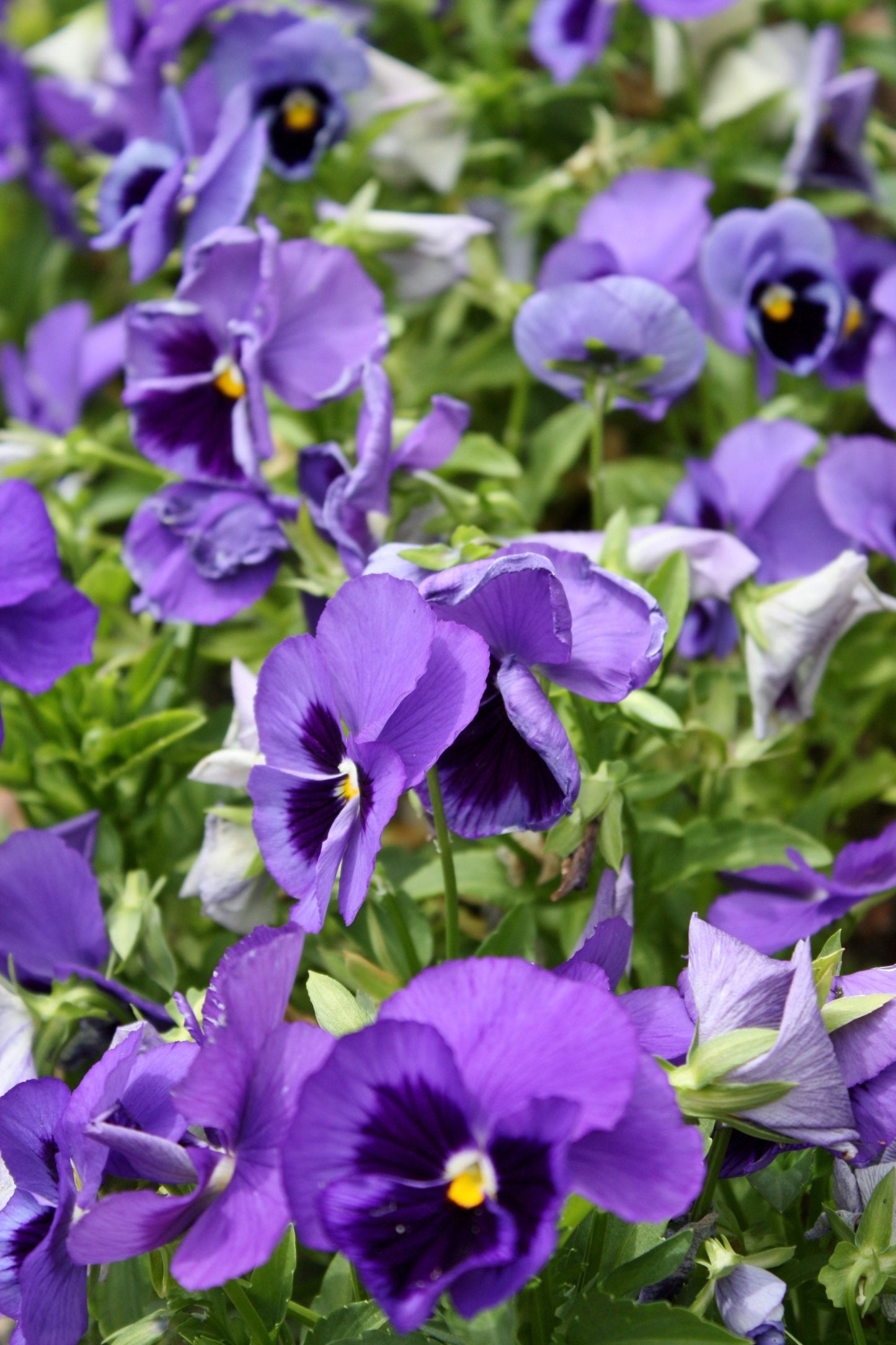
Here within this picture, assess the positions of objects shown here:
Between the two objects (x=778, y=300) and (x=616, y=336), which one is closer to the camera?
(x=616, y=336)

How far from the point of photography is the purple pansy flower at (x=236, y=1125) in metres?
0.66

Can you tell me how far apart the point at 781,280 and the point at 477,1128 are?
1027 mm

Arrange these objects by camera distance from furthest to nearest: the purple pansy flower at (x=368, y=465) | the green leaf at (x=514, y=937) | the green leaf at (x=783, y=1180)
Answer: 1. the purple pansy flower at (x=368, y=465)
2. the green leaf at (x=514, y=937)
3. the green leaf at (x=783, y=1180)

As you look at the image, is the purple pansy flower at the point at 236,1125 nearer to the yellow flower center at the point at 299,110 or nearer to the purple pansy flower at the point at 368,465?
the purple pansy flower at the point at 368,465

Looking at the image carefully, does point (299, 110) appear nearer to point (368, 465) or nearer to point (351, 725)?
point (368, 465)

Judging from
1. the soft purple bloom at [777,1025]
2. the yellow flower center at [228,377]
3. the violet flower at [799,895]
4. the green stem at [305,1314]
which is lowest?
the green stem at [305,1314]

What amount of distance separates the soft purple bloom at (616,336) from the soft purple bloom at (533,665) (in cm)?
37

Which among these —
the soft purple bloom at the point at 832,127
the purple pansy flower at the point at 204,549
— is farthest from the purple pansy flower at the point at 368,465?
the soft purple bloom at the point at 832,127

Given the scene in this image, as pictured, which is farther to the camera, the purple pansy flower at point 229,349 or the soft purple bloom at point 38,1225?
the purple pansy flower at point 229,349

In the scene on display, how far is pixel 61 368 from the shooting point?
171cm

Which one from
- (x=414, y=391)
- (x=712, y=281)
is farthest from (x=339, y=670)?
(x=414, y=391)

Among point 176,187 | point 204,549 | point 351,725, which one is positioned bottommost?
point 204,549

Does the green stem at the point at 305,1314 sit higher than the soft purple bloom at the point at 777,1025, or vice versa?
the soft purple bloom at the point at 777,1025

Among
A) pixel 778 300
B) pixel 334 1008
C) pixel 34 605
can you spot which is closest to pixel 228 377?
pixel 34 605
